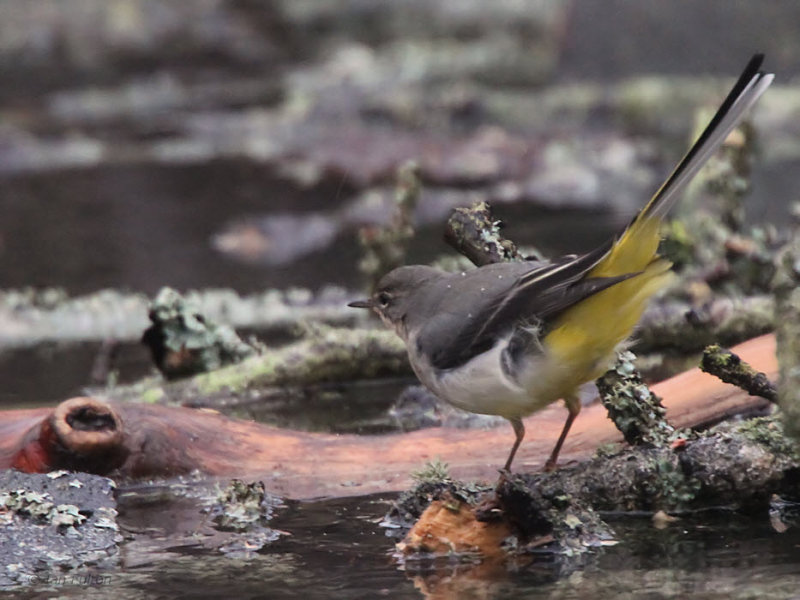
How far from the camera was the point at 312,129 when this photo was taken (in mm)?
15711

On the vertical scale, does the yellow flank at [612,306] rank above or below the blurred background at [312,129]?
below

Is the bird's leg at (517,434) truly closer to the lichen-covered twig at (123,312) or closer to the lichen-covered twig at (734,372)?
the lichen-covered twig at (734,372)

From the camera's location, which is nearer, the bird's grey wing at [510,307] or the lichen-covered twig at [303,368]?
the bird's grey wing at [510,307]

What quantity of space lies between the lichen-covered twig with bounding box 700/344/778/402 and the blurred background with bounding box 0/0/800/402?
11.9 ft

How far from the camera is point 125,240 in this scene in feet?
37.3

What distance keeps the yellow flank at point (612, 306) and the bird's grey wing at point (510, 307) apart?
51 mm

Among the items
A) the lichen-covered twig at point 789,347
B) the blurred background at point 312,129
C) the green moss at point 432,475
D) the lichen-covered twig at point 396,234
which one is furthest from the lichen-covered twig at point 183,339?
the lichen-covered twig at point 789,347

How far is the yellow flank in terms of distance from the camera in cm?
425

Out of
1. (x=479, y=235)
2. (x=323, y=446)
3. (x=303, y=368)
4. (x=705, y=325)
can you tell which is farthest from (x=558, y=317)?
(x=705, y=325)

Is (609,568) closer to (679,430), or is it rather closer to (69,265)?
→ (679,430)

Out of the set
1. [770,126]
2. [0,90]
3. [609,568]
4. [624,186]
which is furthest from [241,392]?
[0,90]

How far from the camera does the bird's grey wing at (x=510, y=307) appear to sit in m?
4.21

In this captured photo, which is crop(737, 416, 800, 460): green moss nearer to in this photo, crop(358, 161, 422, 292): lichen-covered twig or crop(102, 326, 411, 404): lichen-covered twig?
crop(102, 326, 411, 404): lichen-covered twig

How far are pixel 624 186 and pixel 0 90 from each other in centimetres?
898
